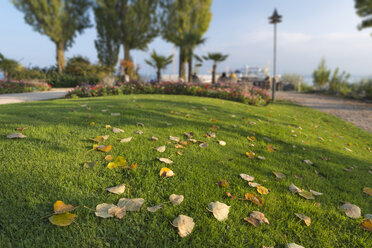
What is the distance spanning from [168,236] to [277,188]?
3.61 feet

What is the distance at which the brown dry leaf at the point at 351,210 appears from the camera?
153 centimetres

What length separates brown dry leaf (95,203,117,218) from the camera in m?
1.18

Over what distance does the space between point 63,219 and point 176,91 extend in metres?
8.78

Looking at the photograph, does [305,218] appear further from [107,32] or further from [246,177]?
[107,32]

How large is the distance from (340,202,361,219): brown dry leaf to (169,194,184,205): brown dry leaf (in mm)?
Result: 1289

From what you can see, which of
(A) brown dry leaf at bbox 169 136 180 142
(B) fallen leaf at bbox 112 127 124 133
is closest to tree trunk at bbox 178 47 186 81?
(B) fallen leaf at bbox 112 127 124 133

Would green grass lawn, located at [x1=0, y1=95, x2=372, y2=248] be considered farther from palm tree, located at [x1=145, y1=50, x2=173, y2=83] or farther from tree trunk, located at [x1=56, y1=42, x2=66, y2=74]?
tree trunk, located at [x1=56, y1=42, x2=66, y2=74]

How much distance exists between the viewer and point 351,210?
1.58m

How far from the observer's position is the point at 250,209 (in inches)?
55.7

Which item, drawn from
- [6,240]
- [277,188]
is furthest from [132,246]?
[277,188]

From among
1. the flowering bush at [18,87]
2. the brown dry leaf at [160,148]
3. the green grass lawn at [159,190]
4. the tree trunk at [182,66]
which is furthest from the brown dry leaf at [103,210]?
the tree trunk at [182,66]

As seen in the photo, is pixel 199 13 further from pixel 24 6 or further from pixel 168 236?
pixel 168 236

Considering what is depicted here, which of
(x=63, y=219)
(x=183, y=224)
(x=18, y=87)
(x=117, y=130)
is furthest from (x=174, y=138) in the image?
(x=18, y=87)

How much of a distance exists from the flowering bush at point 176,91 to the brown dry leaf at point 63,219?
7.33 meters
